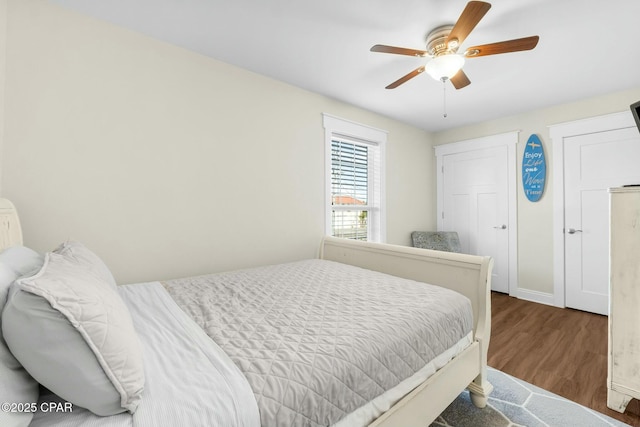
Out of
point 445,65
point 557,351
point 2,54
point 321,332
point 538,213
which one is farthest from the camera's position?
point 538,213

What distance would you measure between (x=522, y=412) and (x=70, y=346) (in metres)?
2.13

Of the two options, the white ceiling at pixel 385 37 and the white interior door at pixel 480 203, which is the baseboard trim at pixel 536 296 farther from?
the white ceiling at pixel 385 37

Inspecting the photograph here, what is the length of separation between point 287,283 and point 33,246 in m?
1.51

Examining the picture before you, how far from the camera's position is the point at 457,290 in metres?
1.69

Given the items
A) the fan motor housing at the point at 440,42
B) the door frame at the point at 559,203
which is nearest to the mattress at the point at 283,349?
the fan motor housing at the point at 440,42

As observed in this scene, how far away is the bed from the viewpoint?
63 cm

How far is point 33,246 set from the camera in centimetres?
160

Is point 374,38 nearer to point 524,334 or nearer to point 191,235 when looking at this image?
point 191,235

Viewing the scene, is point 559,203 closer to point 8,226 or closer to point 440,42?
point 440,42

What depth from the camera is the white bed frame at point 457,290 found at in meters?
1.14

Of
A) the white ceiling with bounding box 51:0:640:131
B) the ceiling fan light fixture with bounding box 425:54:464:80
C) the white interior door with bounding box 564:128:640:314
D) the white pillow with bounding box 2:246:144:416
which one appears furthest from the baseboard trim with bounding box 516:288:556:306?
the white pillow with bounding box 2:246:144:416

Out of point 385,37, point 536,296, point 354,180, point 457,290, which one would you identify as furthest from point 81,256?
point 536,296

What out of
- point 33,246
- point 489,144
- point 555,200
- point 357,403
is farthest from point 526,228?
point 33,246

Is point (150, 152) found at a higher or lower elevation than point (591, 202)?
higher
